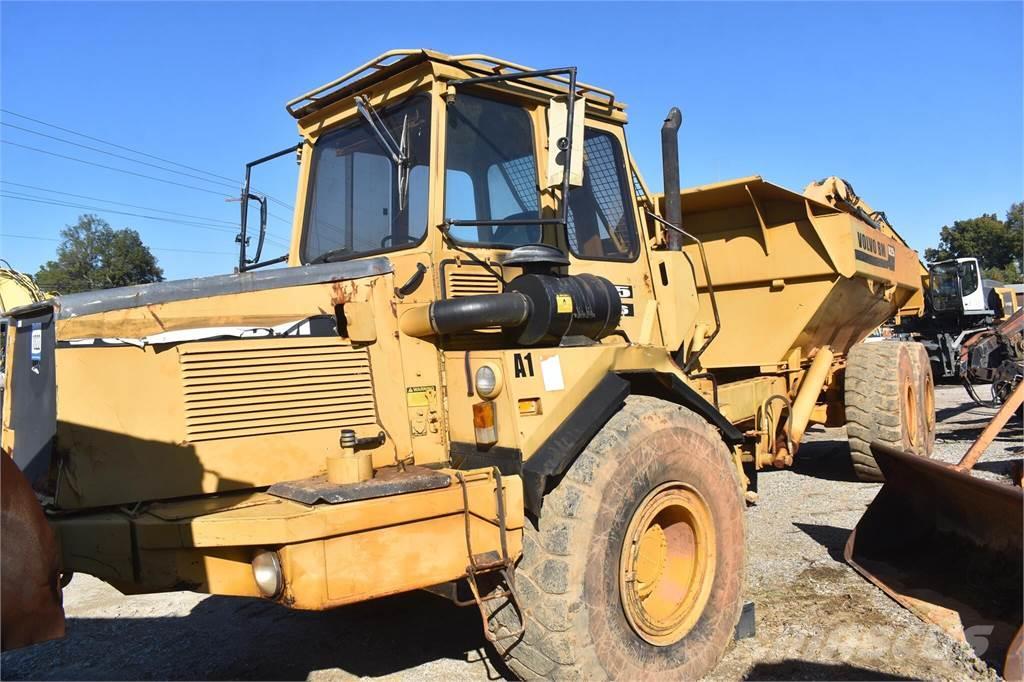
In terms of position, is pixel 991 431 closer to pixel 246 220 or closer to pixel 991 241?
pixel 246 220

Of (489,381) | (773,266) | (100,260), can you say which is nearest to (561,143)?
(489,381)

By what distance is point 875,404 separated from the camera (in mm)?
7266

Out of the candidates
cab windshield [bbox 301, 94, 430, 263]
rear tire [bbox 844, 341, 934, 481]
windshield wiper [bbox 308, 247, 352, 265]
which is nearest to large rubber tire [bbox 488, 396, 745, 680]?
cab windshield [bbox 301, 94, 430, 263]

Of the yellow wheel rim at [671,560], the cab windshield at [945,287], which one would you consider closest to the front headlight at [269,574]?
the yellow wheel rim at [671,560]

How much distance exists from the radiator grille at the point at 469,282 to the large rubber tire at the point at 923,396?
19.4ft

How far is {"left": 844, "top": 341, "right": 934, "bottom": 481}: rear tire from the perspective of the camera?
721 centimetres

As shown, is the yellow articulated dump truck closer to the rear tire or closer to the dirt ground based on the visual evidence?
the dirt ground

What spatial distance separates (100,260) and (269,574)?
51.8 meters

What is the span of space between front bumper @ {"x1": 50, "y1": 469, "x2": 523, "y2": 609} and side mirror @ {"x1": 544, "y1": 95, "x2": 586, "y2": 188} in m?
1.48

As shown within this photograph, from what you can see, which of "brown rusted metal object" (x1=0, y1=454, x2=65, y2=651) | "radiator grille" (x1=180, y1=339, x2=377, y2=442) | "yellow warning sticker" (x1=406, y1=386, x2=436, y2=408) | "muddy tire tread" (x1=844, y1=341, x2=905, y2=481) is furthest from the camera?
"muddy tire tread" (x1=844, y1=341, x2=905, y2=481)

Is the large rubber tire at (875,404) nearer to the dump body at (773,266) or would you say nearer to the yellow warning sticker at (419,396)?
the dump body at (773,266)

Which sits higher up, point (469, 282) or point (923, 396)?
point (469, 282)

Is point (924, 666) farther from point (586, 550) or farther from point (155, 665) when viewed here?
point (155, 665)

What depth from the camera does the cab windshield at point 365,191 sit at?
12.3ft
